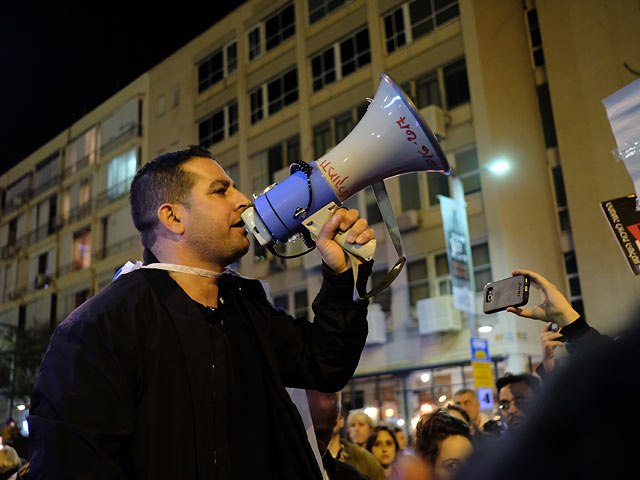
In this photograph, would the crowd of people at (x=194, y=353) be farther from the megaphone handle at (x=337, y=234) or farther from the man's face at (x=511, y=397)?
the man's face at (x=511, y=397)

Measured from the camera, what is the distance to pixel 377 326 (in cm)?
1695

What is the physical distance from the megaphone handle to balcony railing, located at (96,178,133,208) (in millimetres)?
26212

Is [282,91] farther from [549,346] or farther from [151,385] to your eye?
[151,385]

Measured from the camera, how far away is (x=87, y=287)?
2917 cm

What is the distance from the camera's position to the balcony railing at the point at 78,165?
1224 inches

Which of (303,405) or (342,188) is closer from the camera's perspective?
(342,188)

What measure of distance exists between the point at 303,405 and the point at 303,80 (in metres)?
19.0

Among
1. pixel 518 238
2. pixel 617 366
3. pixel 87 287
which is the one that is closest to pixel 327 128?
pixel 518 238

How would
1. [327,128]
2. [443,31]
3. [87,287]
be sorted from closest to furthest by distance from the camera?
[443,31]
[327,128]
[87,287]

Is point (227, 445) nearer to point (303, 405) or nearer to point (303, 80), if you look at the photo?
point (303, 405)

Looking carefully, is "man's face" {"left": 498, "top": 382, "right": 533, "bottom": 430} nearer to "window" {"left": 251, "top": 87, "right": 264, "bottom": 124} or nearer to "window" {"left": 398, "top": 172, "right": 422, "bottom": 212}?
"window" {"left": 398, "top": 172, "right": 422, "bottom": 212}

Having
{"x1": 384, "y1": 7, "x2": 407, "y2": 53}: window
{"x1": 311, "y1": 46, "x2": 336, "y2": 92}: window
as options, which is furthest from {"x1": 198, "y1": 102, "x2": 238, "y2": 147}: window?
{"x1": 384, "y1": 7, "x2": 407, "y2": 53}: window

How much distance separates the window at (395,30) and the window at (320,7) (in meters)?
2.16

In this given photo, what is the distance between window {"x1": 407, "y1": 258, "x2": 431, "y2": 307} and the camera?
16.7m
